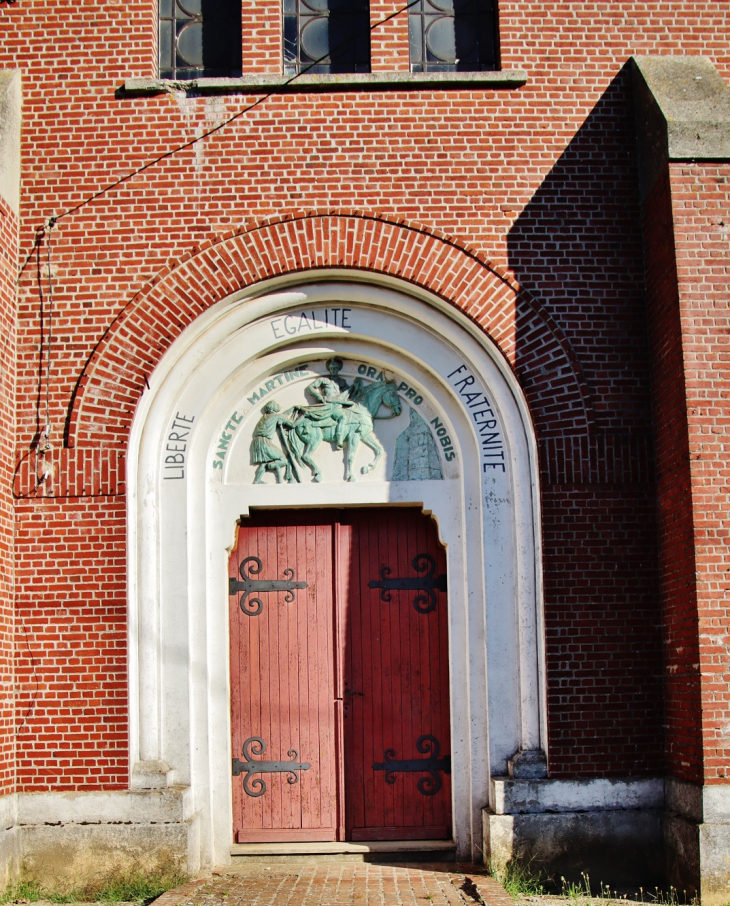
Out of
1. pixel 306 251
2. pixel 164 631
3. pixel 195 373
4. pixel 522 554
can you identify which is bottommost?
pixel 164 631

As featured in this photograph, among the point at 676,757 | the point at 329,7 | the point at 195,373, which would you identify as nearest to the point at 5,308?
the point at 195,373

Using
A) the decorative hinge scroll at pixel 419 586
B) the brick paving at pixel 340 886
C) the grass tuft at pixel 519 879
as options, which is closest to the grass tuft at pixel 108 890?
the brick paving at pixel 340 886

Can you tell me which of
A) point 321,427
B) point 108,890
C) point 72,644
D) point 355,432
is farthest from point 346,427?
point 108,890

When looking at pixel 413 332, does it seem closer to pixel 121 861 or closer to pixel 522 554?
pixel 522 554

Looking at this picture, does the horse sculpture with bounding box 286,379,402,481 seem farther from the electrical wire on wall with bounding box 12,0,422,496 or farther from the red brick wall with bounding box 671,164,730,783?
the red brick wall with bounding box 671,164,730,783

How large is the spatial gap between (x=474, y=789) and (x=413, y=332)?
3767 millimetres

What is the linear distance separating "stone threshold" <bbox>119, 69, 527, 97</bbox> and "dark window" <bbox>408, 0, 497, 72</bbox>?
1.67 ft

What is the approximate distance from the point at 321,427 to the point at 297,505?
27.2 inches

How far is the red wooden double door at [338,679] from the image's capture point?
917 centimetres

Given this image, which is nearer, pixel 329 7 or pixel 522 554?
pixel 522 554

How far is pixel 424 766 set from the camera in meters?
9.21

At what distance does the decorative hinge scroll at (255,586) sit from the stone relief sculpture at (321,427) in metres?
0.76

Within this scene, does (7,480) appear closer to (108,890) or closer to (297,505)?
(297,505)

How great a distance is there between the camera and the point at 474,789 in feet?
29.3
